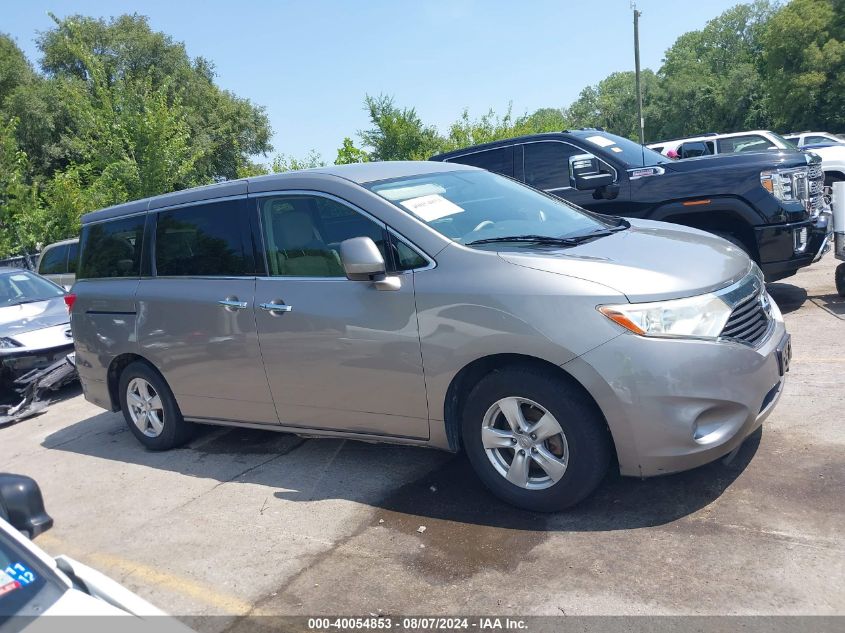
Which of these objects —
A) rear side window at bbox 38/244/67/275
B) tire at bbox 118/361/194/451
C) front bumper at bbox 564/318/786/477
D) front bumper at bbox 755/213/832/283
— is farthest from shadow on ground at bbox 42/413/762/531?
rear side window at bbox 38/244/67/275

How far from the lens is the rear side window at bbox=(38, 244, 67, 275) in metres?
15.0

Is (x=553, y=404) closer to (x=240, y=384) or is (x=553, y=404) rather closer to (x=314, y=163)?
(x=240, y=384)

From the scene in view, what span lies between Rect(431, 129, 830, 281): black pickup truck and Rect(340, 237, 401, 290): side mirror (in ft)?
12.7

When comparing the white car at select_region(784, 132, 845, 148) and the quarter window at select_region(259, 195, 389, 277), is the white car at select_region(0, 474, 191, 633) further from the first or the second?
the white car at select_region(784, 132, 845, 148)

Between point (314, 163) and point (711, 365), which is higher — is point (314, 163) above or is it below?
above

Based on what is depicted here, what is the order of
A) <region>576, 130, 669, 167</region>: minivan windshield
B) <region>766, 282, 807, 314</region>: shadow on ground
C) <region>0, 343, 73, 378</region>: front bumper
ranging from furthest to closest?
<region>0, 343, 73, 378</region>: front bumper
<region>576, 130, 669, 167</region>: minivan windshield
<region>766, 282, 807, 314</region>: shadow on ground

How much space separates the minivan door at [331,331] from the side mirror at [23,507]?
2060 millimetres

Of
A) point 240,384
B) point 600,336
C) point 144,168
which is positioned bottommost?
point 240,384

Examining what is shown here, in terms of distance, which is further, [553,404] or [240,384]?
[240,384]

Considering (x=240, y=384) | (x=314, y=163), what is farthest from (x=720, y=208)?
(x=314, y=163)

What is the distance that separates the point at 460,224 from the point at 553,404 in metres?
1.26

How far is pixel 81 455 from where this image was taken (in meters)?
6.19

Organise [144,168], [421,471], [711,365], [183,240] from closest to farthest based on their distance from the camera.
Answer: [711,365]
[421,471]
[183,240]
[144,168]

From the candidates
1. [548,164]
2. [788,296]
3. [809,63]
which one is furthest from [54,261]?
[809,63]
